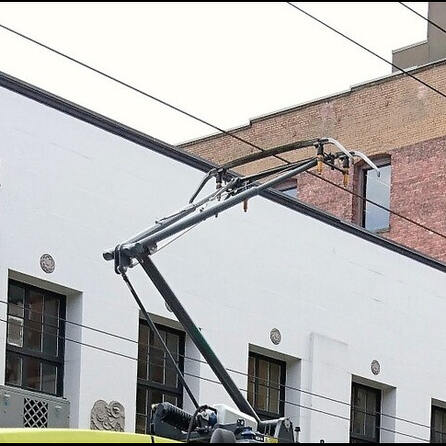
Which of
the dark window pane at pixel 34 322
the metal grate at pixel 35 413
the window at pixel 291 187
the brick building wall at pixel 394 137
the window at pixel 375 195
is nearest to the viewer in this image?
the metal grate at pixel 35 413

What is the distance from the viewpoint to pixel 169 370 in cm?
2261

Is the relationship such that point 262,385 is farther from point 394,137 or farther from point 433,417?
point 394,137

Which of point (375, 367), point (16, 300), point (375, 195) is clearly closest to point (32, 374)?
point (16, 300)

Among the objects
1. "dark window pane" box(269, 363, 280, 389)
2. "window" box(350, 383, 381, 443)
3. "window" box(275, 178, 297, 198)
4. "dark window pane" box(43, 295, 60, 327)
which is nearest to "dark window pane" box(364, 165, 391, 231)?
"window" box(275, 178, 297, 198)

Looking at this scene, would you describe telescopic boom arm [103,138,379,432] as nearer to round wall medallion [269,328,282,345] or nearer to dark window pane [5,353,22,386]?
dark window pane [5,353,22,386]

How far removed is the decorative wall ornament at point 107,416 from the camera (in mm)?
20688

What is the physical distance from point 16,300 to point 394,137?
18960mm

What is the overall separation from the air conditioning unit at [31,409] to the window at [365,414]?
7.39m

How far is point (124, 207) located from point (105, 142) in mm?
1028

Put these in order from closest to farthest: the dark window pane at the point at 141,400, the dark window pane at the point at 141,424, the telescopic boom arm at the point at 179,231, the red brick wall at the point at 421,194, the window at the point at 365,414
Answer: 1. the telescopic boom arm at the point at 179,231
2. the dark window pane at the point at 141,424
3. the dark window pane at the point at 141,400
4. the window at the point at 365,414
5. the red brick wall at the point at 421,194

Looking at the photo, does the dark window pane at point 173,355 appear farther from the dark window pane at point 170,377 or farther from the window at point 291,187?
the window at point 291,187

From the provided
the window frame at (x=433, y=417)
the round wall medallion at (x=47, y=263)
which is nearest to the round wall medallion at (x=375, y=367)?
the window frame at (x=433, y=417)

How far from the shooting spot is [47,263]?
20391 mm

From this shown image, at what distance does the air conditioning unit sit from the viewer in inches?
754
